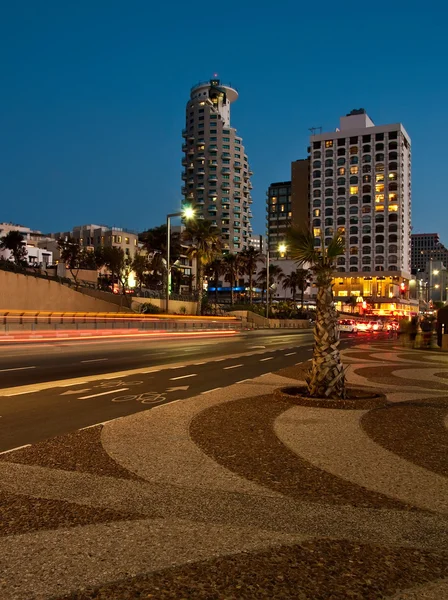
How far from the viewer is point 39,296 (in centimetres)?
4588

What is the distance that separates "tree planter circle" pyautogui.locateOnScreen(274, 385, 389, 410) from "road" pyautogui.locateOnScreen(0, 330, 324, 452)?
7.47 ft

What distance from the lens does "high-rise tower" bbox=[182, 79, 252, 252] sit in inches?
7426

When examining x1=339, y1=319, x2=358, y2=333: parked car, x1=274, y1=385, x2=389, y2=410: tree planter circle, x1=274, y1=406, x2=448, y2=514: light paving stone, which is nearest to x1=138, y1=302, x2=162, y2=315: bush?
x1=339, y1=319, x2=358, y2=333: parked car

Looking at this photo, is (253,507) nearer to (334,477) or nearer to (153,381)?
(334,477)

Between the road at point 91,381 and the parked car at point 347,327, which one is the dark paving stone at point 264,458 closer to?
the road at point 91,381

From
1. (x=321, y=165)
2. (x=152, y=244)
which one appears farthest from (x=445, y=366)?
(x=321, y=165)

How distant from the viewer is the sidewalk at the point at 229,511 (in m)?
3.50

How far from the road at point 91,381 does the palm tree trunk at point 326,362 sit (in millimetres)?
2876

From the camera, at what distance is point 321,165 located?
529ft

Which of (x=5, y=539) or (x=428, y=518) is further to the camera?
Answer: (x=428, y=518)

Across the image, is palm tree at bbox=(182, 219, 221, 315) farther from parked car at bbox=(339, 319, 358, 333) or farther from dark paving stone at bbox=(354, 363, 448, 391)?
dark paving stone at bbox=(354, 363, 448, 391)

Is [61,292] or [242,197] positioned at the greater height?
[242,197]

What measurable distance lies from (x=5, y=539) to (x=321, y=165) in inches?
6511

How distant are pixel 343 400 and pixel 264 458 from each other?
13.9 feet
